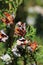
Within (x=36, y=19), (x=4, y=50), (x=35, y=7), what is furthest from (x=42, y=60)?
(x=35, y=7)

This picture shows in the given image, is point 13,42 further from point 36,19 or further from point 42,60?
point 36,19

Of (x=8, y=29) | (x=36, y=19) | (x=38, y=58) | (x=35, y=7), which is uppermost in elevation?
(x=35, y=7)

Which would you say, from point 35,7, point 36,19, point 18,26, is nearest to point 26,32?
point 18,26

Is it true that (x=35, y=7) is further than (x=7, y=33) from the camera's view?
Yes

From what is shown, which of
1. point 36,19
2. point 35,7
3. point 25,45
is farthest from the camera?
point 35,7

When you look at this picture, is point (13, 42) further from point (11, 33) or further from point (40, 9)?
point (40, 9)

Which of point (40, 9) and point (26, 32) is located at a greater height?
point (40, 9)

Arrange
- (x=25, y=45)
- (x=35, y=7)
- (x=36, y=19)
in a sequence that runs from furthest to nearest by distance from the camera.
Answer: (x=35, y=7) < (x=36, y=19) < (x=25, y=45)

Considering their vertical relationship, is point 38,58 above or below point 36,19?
below

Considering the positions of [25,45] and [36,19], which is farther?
[36,19]
